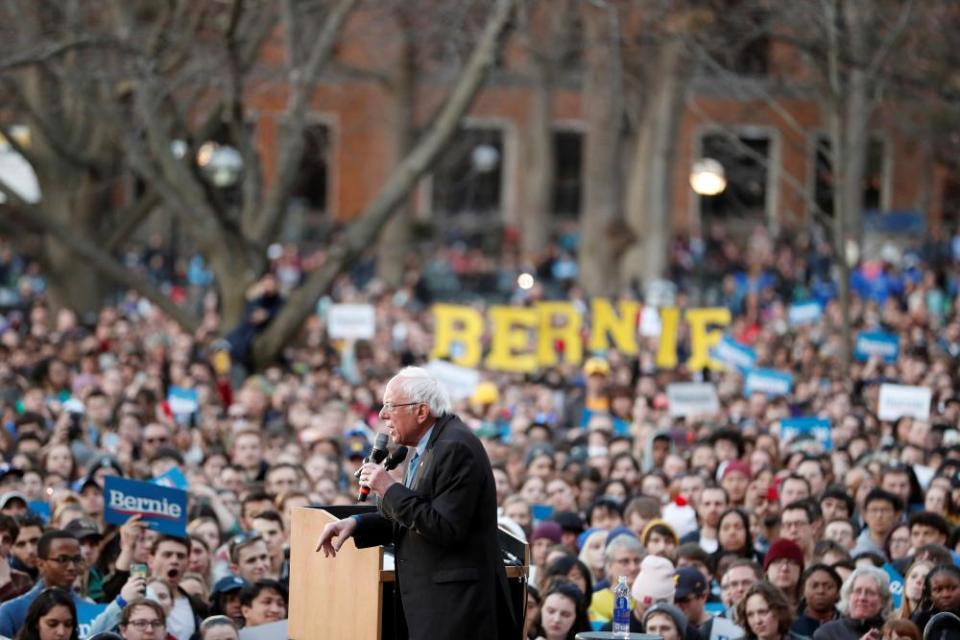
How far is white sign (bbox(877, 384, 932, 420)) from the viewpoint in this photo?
17641 mm

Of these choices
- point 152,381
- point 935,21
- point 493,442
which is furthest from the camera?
point 935,21

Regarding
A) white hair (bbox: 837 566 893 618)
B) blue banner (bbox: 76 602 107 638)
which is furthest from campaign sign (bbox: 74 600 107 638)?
white hair (bbox: 837 566 893 618)

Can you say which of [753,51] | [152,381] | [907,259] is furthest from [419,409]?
[907,259]

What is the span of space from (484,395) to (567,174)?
36.6 metres

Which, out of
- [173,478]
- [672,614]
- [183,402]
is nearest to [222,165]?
[183,402]

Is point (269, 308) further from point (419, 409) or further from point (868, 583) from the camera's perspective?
point (419, 409)

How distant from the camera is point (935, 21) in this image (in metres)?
23.7

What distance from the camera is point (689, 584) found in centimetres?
1074

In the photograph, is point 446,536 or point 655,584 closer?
point 446,536

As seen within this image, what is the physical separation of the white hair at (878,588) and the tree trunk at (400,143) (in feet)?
88.0

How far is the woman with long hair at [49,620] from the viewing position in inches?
376

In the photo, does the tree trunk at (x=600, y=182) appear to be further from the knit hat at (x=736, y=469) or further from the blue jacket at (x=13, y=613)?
the blue jacket at (x=13, y=613)

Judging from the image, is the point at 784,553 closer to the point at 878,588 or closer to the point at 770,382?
the point at 878,588

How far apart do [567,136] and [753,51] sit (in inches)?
1164
